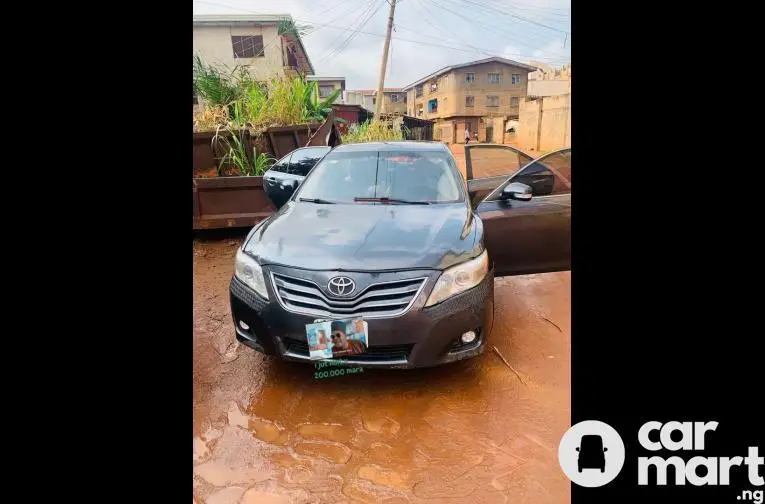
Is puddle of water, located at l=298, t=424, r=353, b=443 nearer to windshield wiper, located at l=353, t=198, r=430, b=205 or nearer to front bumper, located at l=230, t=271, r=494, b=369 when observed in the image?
front bumper, located at l=230, t=271, r=494, b=369

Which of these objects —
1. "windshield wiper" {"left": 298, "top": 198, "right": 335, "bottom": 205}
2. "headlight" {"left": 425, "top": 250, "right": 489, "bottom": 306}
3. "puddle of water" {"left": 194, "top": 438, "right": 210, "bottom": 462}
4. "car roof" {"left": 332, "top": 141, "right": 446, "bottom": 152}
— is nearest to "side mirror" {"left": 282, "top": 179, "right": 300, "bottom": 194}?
"car roof" {"left": 332, "top": 141, "right": 446, "bottom": 152}

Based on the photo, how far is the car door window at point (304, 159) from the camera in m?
4.88

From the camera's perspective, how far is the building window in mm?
20531

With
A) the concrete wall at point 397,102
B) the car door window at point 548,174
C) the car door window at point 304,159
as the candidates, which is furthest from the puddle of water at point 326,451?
the concrete wall at point 397,102

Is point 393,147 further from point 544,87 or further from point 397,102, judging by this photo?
point 397,102

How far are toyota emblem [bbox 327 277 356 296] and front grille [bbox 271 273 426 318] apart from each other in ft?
0.13

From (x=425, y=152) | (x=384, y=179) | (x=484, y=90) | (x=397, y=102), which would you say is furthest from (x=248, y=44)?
(x=397, y=102)

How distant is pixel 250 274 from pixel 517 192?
6.97ft

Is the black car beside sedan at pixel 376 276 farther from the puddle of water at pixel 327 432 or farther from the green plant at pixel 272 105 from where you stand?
the green plant at pixel 272 105

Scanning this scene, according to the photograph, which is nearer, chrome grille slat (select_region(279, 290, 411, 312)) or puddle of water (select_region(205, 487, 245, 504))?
puddle of water (select_region(205, 487, 245, 504))

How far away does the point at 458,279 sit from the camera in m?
2.52

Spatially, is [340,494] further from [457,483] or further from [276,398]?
[276,398]
